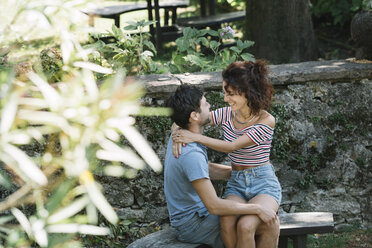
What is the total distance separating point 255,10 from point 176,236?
Answer: 4174mm

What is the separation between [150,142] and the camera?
415 cm

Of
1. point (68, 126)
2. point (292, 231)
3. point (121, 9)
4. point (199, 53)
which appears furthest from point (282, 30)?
point (68, 126)

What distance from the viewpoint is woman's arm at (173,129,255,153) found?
3045 millimetres

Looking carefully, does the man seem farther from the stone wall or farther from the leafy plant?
the leafy plant

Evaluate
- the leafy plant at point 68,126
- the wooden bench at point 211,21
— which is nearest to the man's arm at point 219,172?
the leafy plant at point 68,126

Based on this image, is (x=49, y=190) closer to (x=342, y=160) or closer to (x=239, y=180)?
(x=239, y=180)

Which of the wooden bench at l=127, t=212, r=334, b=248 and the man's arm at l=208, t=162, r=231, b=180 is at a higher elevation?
the man's arm at l=208, t=162, r=231, b=180

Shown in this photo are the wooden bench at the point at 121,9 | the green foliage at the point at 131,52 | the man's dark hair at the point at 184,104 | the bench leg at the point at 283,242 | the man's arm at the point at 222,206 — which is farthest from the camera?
the wooden bench at the point at 121,9

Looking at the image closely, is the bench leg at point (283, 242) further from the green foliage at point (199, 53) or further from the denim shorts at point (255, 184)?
the green foliage at point (199, 53)

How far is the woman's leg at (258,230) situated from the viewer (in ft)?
9.70

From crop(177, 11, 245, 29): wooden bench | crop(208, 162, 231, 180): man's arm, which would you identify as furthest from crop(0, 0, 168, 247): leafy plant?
crop(177, 11, 245, 29): wooden bench

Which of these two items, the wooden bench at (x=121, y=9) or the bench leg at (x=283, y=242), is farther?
the wooden bench at (x=121, y=9)

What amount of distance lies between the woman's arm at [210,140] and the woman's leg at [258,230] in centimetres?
34

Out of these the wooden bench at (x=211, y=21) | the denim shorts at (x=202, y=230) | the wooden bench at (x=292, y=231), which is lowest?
the wooden bench at (x=292, y=231)
